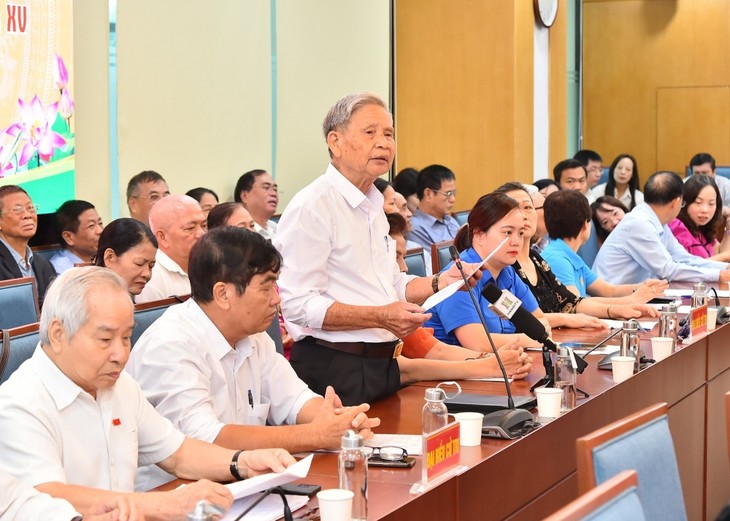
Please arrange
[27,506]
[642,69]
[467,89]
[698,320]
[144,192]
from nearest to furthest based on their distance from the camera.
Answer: [27,506] < [698,320] < [144,192] < [467,89] < [642,69]

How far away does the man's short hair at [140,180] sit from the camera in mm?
5193

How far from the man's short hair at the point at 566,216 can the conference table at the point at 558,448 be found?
89 cm

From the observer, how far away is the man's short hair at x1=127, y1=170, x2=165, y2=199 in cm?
519

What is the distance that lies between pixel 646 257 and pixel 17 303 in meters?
3.17

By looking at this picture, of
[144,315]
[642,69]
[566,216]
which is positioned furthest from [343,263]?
[642,69]

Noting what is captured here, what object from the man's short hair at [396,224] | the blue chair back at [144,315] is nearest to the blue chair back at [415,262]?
the man's short hair at [396,224]

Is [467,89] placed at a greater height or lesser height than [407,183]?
greater

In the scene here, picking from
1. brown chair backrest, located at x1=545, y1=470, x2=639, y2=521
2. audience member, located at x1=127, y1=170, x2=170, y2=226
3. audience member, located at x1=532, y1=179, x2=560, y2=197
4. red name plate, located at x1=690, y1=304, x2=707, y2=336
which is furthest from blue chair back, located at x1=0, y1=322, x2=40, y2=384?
audience member, located at x1=532, y1=179, x2=560, y2=197

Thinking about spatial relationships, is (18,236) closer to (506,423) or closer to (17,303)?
(17,303)

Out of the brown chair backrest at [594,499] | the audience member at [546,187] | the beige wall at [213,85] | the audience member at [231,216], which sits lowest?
the brown chair backrest at [594,499]

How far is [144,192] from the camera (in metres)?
5.17

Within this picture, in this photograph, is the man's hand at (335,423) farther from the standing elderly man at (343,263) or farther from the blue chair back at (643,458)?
the blue chair back at (643,458)

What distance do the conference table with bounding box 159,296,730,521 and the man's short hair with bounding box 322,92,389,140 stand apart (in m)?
0.72

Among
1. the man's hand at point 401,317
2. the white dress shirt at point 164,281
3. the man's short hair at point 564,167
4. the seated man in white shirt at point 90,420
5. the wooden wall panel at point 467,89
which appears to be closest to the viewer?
the seated man in white shirt at point 90,420
